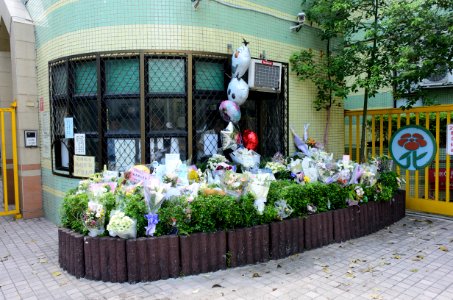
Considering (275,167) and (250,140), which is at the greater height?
(250,140)

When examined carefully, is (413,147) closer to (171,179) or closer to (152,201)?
(171,179)

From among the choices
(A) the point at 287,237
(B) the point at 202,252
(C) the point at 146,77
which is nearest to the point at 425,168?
(A) the point at 287,237

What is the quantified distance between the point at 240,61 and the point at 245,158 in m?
1.71

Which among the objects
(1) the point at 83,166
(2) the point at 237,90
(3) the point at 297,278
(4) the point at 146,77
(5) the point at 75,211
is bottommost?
(3) the point at 297,278

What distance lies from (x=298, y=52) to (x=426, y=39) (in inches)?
98.0

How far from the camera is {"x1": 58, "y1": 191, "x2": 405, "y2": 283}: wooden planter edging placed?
453 centimetres

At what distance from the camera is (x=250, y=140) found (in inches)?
271

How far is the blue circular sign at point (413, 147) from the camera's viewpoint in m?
7.75

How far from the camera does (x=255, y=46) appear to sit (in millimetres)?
7141

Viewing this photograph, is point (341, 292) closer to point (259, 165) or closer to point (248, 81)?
point (259, 165)

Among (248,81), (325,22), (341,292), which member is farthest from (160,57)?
(341,292)

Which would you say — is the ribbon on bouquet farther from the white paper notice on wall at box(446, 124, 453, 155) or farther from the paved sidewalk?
the white paper notice on wall at box(446, 124, 453, 155)

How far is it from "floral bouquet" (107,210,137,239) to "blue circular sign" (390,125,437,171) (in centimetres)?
629

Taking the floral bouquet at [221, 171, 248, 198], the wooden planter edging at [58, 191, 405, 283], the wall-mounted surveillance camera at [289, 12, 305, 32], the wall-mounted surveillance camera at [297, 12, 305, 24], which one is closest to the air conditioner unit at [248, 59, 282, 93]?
the wall-mounted surveillance camera at [289, 12, 305, 32]
